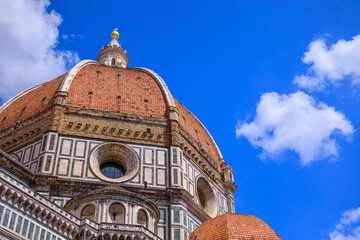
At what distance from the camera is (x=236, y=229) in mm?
22234

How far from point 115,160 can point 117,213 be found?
20.1 ft

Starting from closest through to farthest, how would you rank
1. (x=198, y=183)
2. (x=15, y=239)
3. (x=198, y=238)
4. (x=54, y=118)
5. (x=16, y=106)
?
(x=15, y=239) < (x=198, y=238) < (x=54, y=118) < (x=198, y=183) < (x=16, y=106)

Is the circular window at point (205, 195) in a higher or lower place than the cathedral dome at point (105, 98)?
lower

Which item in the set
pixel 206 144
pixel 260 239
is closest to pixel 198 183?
pixel 206 144

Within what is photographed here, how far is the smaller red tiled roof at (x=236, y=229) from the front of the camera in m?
21.8

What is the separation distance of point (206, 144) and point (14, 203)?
66.2 ft

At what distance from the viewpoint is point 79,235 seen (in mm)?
20688

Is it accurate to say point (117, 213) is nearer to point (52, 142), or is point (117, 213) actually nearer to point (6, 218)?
point (6, 218)

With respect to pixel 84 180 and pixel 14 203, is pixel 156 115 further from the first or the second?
pixel 14 203

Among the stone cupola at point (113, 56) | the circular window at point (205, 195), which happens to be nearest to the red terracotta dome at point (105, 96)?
the circular window at point (205, 195)

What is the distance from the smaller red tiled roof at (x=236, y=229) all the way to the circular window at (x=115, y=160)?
6391 mm

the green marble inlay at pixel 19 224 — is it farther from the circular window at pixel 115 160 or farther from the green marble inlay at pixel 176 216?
the green marble inlay at pixel 176 216

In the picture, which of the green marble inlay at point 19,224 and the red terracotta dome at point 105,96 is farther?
the red terracotta dome at point 105,96

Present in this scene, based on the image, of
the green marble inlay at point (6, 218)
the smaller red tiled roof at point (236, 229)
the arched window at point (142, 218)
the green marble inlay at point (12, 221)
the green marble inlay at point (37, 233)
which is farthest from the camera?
the arched window at point (142, 218)
